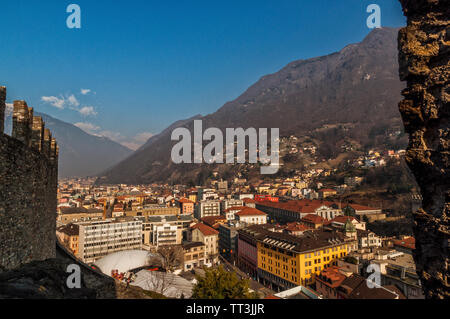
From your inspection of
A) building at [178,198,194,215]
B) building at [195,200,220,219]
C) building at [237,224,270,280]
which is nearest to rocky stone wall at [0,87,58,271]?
building at [237,224,270,280]

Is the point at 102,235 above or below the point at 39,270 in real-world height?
below

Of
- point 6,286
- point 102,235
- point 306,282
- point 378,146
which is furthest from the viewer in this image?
point 378,146

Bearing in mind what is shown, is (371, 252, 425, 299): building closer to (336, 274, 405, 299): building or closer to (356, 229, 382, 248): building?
(336, 274, 405, 299): building

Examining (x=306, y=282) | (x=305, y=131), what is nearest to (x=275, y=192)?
(x=306, y=282)

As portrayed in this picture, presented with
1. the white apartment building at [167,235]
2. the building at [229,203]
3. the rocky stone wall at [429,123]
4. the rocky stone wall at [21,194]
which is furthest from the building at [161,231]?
the rocky stone wall at [429,123]
